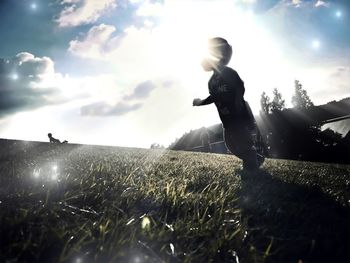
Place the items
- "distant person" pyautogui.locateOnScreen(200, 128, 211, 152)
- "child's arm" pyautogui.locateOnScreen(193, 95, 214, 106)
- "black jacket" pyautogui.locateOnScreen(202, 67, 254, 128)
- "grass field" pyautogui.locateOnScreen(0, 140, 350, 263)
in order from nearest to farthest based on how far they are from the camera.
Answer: "grass field" pyautogui.locateOnScreen(0, 140, 350, 263) → "black jacket" pyautogui.locateOnScreen(202, 67, 254, 128) → "child's arm" pyautogui.locateOnScreen(193, 95, 214, 106) → "distant person" pyautogui.locateOnScreen(200, 128, 211, 152)

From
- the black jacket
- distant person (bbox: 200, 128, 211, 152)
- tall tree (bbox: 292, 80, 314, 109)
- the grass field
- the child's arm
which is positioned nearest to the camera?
the grass field

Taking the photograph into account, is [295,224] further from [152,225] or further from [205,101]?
[205,101]

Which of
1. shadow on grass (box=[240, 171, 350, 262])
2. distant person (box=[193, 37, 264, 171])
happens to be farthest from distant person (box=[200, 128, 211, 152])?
shadow on grass (box=[240, 171, 350, 262])

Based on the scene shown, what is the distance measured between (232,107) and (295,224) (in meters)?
3.43

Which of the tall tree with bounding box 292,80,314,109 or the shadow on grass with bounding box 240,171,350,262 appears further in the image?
the tall tree with bounding box 292,80,314,109

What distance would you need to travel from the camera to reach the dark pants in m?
5.57

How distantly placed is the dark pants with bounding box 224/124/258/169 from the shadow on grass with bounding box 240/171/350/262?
80.6 inches

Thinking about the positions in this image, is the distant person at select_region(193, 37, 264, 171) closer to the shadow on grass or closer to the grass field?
the shadow on grass

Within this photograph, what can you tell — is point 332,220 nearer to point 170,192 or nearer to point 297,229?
point 297,229

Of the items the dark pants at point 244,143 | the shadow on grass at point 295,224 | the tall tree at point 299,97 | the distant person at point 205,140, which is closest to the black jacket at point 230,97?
the dark pants at point 244,143

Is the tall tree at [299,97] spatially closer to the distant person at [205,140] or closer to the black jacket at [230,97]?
the distant person at [205,140]

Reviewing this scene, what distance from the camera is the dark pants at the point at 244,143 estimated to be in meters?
5.57

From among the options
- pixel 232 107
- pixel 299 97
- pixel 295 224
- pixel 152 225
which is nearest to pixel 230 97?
pixel 232 107

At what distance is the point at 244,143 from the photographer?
556 cm
